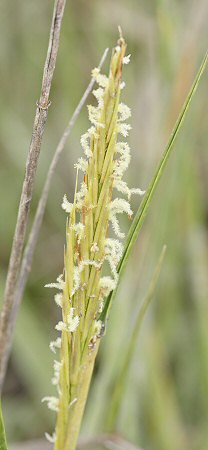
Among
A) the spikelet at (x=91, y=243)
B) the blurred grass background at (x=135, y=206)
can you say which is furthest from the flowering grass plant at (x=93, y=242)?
the blurred grass background at (x=135, y=206)

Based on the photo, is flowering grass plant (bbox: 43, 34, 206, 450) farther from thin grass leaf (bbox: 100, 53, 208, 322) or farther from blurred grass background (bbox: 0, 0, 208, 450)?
blurred grass background (bbox: 0, 0, 208, 450)

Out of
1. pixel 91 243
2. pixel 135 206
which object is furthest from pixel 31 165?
pixel 135 206

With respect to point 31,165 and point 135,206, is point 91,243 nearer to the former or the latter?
point 31,165

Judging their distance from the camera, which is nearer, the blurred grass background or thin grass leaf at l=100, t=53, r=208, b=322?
thin grass leaf at l=100, t=53, r=208, b=322

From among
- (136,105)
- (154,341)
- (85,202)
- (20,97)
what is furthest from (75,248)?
(20,97)

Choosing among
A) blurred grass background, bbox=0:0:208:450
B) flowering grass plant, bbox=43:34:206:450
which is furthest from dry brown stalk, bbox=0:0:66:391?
blurred grass background, bbox=0:0:208:450

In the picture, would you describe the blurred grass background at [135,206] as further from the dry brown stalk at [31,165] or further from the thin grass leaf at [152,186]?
the thin grass leaf at [152,186]
